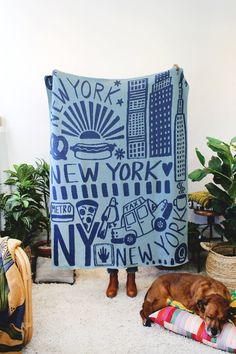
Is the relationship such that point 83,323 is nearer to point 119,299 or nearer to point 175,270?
point 119,299

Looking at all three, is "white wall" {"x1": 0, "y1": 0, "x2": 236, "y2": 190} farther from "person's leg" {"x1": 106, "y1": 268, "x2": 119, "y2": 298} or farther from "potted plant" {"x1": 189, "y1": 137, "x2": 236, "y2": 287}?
"person's leg" {"x1": 106, "y1": 268, "x2": 119, "y2": 298}

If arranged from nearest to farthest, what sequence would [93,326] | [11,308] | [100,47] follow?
[11,308]
[93,326]
[100,47]

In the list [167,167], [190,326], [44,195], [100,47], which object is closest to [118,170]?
[167,167]

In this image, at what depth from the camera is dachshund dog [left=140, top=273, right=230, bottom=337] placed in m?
1.67

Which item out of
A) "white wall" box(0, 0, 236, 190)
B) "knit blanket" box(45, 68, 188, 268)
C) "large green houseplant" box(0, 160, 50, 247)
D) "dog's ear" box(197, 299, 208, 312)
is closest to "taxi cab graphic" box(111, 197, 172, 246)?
"knit blanket" box(45, 68, 188, 268)

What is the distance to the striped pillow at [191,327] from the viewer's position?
1.68 meters

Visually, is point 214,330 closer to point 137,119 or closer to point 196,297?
point 196,297

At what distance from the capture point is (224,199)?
93.1 inches

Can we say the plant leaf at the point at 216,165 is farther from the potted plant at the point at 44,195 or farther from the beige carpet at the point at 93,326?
the potted plant at the point at 44,195

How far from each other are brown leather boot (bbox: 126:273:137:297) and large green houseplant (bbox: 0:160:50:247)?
795 millimetres

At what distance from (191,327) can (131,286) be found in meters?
0.58

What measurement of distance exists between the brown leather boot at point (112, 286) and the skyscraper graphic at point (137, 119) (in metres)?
0.80

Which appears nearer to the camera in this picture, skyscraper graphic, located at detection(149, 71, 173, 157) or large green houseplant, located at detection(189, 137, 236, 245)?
skyscraper graphic, located at detection(149, 71, 173, 157)

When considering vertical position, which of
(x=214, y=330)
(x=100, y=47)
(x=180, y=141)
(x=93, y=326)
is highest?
(x=100, y=47)
